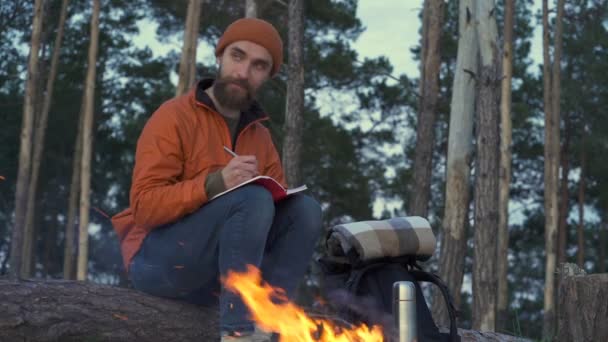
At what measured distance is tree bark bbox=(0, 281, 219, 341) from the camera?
3465mm

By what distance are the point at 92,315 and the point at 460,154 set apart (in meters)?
5.93

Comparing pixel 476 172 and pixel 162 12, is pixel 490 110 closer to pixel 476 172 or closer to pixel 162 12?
pixel 476 172

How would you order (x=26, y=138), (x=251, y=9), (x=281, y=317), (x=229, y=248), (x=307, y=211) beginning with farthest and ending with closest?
(x=26, y=138) < (x=251, y=9) < (x=307, y=211) < (x=281, y=317) < (x=229, y=248)

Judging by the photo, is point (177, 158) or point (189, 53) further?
point (189, 53)

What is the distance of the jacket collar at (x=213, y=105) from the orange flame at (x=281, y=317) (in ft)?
2.76

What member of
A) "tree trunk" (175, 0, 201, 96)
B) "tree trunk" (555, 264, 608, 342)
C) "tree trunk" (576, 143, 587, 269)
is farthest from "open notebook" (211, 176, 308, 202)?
"tree trunk" (576, 143, 587, 269)

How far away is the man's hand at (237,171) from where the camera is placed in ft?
11.3

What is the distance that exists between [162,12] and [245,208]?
67.7 feet

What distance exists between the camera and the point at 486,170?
9.82 m

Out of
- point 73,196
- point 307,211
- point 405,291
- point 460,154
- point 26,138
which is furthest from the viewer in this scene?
point 73,196

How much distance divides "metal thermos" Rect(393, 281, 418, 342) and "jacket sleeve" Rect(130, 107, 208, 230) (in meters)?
0.93

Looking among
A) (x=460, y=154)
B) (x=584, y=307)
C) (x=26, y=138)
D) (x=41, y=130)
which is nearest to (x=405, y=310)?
(x=584, y=307)

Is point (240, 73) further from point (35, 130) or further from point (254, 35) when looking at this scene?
point (35, 130)

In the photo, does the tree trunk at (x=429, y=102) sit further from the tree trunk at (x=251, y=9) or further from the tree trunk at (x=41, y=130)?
the tree trunk at (x=41, y=130)
